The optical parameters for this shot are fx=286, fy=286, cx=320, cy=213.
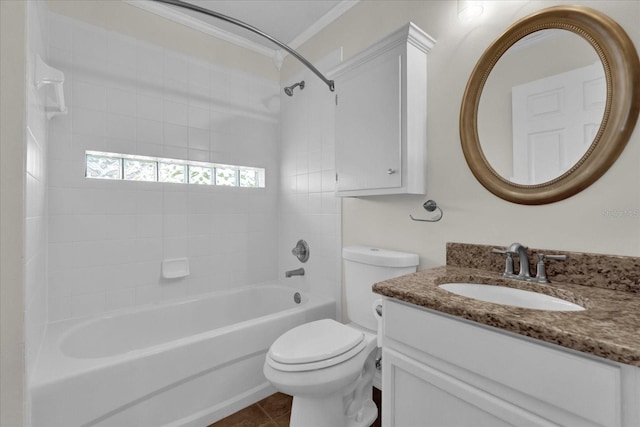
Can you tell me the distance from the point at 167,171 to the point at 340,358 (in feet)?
5.93

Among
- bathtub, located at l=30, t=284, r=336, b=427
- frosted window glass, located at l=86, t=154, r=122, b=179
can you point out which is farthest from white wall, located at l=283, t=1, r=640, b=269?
frosted window glass, located at l=86, t=154, r=122, b=179

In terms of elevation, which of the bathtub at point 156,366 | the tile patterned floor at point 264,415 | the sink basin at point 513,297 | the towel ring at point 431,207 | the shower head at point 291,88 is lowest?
the tile patterned floor at point 264,415

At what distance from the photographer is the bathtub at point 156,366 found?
3.89 feet

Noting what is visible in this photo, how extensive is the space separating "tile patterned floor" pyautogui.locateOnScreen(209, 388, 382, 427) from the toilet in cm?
25

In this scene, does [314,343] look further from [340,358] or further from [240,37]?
[240,37]

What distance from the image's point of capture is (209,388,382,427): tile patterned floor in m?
1.56

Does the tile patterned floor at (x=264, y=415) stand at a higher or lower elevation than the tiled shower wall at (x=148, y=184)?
lower

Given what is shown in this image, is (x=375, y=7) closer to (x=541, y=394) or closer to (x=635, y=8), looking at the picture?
(x=635, y=8)

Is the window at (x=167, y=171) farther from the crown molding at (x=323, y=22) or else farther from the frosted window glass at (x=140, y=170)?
the crown molding at (x=323, y=22)

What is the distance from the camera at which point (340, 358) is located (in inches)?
49.8

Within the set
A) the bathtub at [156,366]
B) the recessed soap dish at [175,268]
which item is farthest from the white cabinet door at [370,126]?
the recessed soap dish at [175,268]

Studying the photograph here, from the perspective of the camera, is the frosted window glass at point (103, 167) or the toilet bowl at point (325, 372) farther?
the frosted window glass at point (103, 167)

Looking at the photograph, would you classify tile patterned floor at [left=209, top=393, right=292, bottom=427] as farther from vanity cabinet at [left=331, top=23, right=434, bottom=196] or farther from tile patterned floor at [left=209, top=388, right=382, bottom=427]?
vanity cabinet at [left=331, top=23, right=434, bottom=196]

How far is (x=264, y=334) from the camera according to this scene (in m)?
1.72
